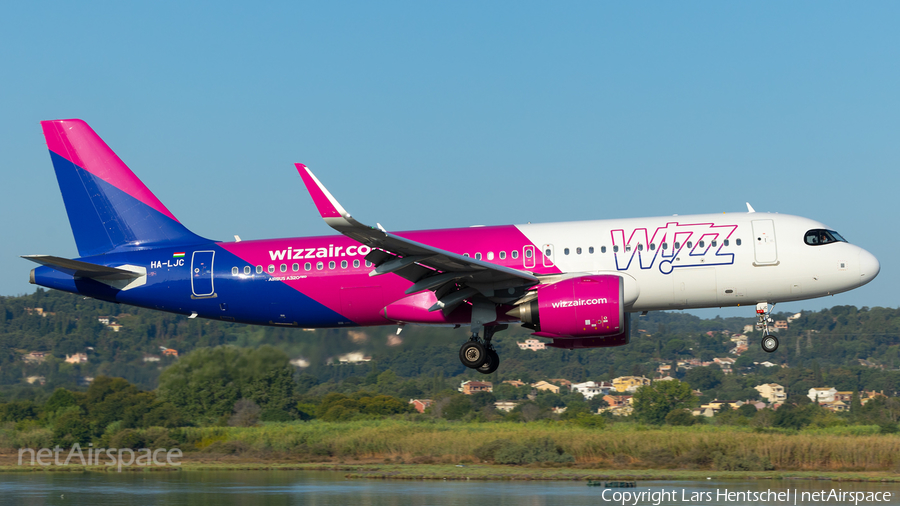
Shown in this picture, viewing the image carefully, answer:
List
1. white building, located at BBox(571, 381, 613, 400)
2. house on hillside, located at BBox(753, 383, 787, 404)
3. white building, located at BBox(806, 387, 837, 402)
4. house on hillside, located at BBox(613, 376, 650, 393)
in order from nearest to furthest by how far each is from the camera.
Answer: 1. white building, located at BBox(571, 381, 613, 400)
2. house on hillside, located at BBox(613, 376, 650, 393)
3. white building, located at BBox(806, 387, 837, 402)
4. house on hillside, located at BBox(753, 383, 787, 404)

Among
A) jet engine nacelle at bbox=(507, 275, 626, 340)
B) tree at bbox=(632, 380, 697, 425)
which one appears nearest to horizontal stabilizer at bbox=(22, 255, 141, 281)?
jet engine nacelle at bbox=(507, 275, 626, 340)

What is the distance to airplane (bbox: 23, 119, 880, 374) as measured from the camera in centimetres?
2591

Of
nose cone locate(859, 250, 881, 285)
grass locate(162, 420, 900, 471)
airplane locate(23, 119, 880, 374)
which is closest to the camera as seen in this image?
airplane locate(23, 119, 880, 374)

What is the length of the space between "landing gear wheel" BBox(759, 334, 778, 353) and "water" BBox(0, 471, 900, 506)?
14.3m

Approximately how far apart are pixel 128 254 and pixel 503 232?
12371 mm

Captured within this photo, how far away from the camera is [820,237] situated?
1061 inches

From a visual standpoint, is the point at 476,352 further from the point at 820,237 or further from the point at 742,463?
the point at 742,463

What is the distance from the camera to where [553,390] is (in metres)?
93.1

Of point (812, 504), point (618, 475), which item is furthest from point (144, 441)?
point (812, 504)

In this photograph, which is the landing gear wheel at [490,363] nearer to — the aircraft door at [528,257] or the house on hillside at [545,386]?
the aircraft door at [528,257]

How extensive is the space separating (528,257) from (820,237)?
336 inches

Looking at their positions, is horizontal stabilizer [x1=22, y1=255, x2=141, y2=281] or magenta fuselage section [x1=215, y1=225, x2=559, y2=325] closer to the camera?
magenta fuselage section [x1=215, y1=225, x2=559, y2=325]

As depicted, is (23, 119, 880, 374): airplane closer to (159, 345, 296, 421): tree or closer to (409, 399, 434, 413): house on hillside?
(159, 345, 296, 421): tree

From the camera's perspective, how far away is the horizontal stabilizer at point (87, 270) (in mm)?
28048
